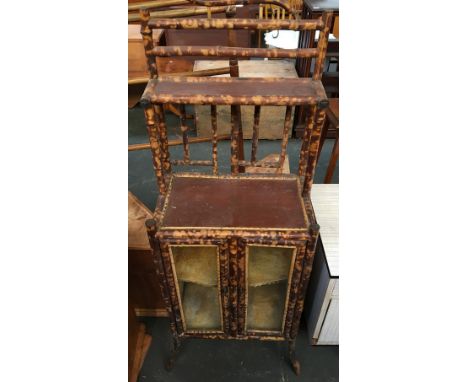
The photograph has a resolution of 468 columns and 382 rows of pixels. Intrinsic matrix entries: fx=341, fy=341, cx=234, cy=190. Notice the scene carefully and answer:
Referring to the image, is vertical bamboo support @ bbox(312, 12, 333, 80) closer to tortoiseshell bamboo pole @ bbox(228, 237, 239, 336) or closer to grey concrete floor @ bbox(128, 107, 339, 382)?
tortoiseshell bamboo pole @ bbox(228, 237, 239, 336)

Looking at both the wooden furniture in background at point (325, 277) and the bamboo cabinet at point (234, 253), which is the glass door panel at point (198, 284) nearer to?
the bamboo cabinet at point (234, 253)

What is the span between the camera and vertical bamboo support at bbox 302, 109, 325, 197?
1126mm

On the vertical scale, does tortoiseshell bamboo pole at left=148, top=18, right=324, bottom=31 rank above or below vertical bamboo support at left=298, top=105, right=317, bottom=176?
above

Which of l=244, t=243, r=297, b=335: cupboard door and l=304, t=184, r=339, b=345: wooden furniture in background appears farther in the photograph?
l=304, t=184, r=339, b=345: wooden furniture in background

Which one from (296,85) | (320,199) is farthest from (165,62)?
(296,85)

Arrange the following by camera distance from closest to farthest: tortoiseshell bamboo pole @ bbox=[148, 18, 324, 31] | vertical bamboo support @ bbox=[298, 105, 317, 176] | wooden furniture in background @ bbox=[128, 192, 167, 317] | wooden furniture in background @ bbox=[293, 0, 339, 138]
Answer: tortoiseshell bamboo pole @ bbox=[148, 18, 324, 31]
vertical bamboo support @ bbox=[298, 105, 317, 176]
wooden furniture in background @ bbox=[128, 192, 167, 317]
wooden furniture in background @ bbox=[293, 0, 339, 138]

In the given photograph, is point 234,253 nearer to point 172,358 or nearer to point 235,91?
point 235,91

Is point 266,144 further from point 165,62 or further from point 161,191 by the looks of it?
point 161,191

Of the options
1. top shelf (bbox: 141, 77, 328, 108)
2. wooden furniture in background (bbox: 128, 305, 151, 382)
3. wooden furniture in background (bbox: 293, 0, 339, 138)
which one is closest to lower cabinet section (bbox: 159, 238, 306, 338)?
wooden furniture in background (bbox: 128, 305, 151, 382)

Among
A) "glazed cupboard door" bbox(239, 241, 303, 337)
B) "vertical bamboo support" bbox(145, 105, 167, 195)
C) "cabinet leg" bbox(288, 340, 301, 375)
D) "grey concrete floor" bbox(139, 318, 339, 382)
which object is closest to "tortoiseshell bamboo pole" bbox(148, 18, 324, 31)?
"vertical bamboo support" bbox(145, 105, 167, 195)

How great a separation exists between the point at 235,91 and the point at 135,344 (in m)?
1.44

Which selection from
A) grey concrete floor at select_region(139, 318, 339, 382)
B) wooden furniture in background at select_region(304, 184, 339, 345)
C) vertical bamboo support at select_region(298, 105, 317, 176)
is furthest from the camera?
grey concrete floor at select_region(139, 318, 339, 382)

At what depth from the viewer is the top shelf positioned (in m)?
1.08

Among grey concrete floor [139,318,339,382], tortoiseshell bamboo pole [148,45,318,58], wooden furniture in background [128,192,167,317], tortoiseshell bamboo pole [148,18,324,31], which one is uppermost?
tortoiseshell bamboo pole [148,18,324,31]
